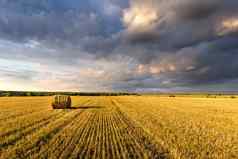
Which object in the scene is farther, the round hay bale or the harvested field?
the round hay bale

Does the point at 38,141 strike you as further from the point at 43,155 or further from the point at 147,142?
the point at 147,142

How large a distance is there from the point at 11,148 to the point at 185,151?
6.22 m

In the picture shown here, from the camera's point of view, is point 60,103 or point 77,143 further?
point 60,103

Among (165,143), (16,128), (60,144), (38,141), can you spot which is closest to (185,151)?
(165,143)

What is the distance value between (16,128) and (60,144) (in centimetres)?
452

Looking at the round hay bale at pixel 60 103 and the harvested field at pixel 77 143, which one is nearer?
the harvested field at pixel 77 143

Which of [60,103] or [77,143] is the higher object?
[60,103]

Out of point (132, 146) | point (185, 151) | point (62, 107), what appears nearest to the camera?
point (185, 151)

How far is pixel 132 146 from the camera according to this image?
891 centimetres

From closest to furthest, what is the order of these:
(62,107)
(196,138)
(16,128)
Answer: (196,138), (16,128), (62,107)

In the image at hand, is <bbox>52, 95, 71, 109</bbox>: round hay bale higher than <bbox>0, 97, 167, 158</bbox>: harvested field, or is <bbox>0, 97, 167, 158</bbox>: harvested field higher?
<bbox>52, 95, 71, 109</bbox>: round hay bale

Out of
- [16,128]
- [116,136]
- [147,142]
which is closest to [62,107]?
[16,128]

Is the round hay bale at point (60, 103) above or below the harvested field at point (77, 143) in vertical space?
above

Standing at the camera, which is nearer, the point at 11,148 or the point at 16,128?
the point at 11,148
